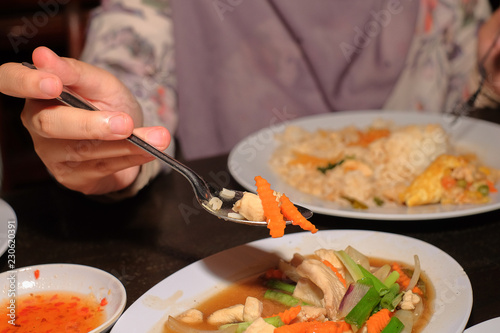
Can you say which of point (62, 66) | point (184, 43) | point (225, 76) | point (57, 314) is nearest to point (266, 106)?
point (225, 76)

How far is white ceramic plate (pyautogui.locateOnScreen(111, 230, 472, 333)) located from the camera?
2.72 ft

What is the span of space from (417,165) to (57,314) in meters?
1.10

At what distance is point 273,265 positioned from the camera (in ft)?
3.46

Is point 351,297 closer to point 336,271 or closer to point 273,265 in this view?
point 336,271

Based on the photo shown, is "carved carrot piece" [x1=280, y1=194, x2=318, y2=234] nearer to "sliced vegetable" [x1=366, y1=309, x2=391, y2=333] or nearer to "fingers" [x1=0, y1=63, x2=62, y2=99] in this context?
"sliced vegetable" [x1=366, y1=309, x2=391, y2=333]

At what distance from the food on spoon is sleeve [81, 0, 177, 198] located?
0.90 meters

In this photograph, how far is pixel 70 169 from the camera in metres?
1.24

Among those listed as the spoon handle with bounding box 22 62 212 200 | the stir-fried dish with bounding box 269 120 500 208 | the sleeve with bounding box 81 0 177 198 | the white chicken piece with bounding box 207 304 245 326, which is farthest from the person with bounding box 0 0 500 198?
the white chicken piece with bounding box 207 304 245 326

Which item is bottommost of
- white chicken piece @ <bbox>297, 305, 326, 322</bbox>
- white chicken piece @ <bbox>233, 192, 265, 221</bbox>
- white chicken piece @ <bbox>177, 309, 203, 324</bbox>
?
white chicken piece @ <bbox>177, 309, 203, 324</bbox>

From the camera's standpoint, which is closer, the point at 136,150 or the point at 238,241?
the point at 136,150

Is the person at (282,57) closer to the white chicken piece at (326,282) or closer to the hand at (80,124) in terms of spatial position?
the hand at (80,124)

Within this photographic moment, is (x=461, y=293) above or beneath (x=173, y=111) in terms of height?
above

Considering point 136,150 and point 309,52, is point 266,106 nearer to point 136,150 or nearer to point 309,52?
point 309,52

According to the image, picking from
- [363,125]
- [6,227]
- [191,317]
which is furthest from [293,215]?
[363,125]
